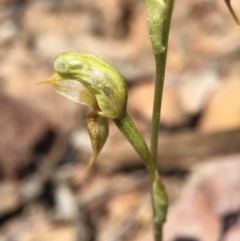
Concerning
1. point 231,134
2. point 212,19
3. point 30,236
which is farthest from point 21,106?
point 212,19

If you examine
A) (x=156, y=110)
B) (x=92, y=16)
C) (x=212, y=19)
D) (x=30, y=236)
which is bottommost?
(x=212, y=19)

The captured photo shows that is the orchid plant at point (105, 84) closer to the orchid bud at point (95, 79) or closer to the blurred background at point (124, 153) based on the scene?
the orchid bud at point (95, 79)

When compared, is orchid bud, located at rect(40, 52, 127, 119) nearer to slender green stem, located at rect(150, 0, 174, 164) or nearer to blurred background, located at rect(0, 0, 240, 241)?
slender green stem, located at rect(150, 0, 174, 164)

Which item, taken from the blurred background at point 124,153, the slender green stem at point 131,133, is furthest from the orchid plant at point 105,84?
the blurred background at point 124,153

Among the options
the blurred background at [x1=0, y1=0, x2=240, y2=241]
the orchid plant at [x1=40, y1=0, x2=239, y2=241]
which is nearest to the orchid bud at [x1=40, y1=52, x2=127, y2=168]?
the orchid plant at [x1=40, y1=0, x2=239, y2=241]

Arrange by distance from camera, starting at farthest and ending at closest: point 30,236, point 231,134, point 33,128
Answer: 1. point 33,128
2. point 231,134
3. point 30,236

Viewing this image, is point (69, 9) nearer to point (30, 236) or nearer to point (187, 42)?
point (187, 42)

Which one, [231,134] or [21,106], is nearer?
[231,134]
